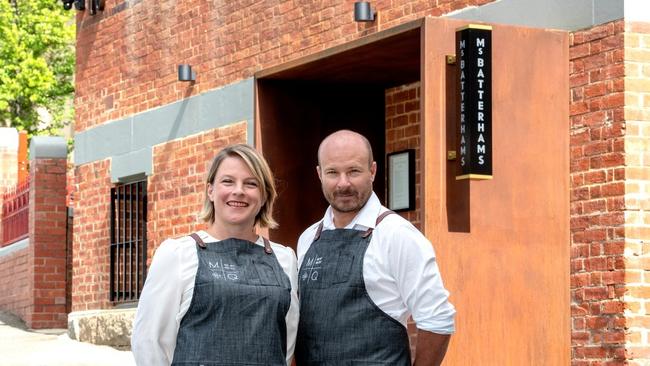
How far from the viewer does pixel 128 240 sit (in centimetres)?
1490

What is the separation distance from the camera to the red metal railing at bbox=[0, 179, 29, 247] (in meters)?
19.1

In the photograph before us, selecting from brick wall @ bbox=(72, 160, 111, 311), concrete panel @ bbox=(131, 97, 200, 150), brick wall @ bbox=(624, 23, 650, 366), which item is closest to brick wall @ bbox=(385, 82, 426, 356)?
brick wall @ bbox=(624, 23, 650, 366)

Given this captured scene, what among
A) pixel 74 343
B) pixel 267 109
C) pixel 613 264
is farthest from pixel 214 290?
pixel 74 343

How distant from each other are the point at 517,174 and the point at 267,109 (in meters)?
2.37

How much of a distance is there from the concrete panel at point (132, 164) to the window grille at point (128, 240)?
145mm

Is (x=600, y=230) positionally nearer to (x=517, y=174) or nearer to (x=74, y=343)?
(x=517, y=174)

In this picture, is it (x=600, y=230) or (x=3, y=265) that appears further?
(x=3, y=265)

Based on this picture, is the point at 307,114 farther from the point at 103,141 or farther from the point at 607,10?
the point at 103,141

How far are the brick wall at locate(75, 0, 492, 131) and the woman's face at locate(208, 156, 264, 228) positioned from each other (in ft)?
17.5

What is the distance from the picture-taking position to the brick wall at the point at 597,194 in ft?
28.7

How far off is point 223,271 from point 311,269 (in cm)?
42

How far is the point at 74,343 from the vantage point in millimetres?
15117

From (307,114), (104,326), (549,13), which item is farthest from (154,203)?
(549,13)

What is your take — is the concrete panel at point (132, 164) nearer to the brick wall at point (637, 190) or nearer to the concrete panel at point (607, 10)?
the concrete panel at point (607, 10)
